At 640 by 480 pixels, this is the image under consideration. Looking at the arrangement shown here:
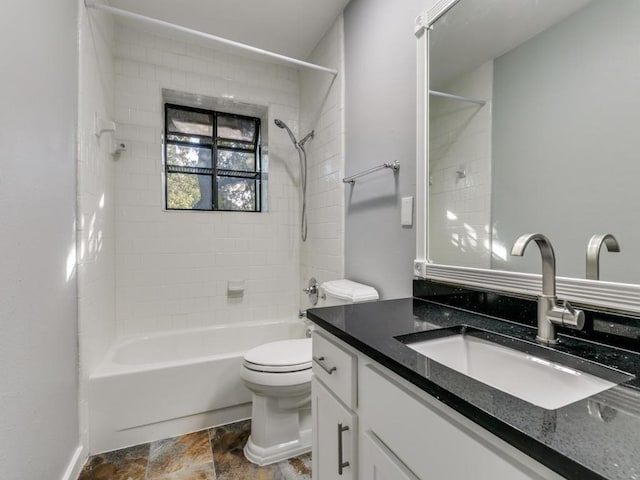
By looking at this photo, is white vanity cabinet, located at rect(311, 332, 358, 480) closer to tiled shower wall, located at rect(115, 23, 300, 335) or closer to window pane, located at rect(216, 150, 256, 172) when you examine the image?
tiled shower wall, located at rect(115, 23, 300, 335)

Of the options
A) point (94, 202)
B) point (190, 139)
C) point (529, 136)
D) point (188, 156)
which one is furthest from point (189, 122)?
point (529, 136)

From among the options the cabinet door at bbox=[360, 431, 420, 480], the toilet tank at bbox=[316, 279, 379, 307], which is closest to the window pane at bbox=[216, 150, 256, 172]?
the toilet tank at bbox=[316, 279, 379, 307]

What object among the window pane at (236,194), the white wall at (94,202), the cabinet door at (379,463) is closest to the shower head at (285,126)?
the window pane at (236,194)

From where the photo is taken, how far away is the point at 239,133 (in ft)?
8.76

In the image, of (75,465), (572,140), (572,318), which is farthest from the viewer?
(75,465)

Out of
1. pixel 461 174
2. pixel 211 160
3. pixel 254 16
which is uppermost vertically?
pixel 254 16

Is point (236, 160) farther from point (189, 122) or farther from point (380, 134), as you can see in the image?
point (380, 134)

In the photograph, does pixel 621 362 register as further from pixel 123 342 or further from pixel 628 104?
pixel 123 342

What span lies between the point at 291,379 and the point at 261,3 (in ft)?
7.28

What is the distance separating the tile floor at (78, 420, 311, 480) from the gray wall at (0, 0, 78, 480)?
21 cm

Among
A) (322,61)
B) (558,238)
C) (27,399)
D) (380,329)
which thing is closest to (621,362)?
(558,238)

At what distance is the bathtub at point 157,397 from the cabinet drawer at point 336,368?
3.37 ft

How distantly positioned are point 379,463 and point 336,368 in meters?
0.27

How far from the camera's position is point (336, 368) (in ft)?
3.05
